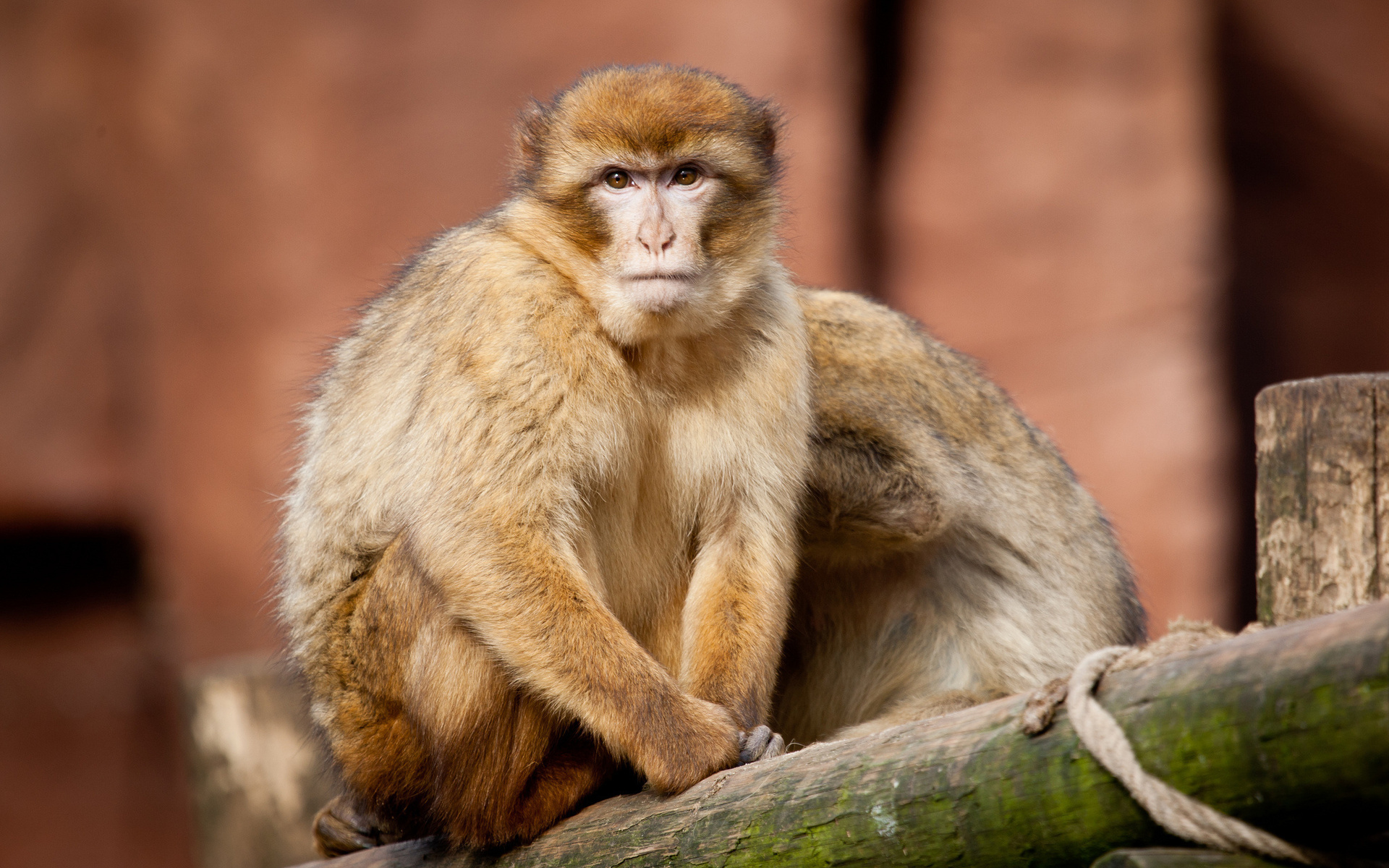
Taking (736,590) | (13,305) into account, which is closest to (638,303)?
(736,590)

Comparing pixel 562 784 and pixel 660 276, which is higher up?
pixel 660 276

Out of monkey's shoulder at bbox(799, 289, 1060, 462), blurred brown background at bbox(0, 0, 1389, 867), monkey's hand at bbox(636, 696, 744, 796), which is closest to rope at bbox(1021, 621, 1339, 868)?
monkey's hand at bbox(636, 696, 744, 796)

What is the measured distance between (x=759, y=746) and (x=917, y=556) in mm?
1357

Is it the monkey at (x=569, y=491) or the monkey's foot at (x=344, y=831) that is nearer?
the monkey at (x=569, y=491)

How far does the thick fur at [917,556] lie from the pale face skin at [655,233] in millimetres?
850

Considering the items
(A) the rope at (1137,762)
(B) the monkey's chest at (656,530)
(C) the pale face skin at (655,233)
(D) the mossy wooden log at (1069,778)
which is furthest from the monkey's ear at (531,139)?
(A) the rope at (1137,762)

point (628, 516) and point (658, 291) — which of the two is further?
point (628, 516)

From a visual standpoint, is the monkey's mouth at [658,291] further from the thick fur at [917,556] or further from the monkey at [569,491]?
the thick fur at [917,556]

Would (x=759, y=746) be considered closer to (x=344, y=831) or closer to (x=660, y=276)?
(x=660, y=276)

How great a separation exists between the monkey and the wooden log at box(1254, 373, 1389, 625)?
50.1 inches

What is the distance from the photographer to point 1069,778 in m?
2.26

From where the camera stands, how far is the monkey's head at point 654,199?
3.57m

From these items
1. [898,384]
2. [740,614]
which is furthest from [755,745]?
[898,384]

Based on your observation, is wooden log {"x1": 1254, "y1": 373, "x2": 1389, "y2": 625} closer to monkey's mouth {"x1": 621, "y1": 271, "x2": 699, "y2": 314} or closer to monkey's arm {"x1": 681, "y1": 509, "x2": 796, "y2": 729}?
monkey's arm {"x1": 681, "y1": 509, "x2": 796, "y2": 729}
